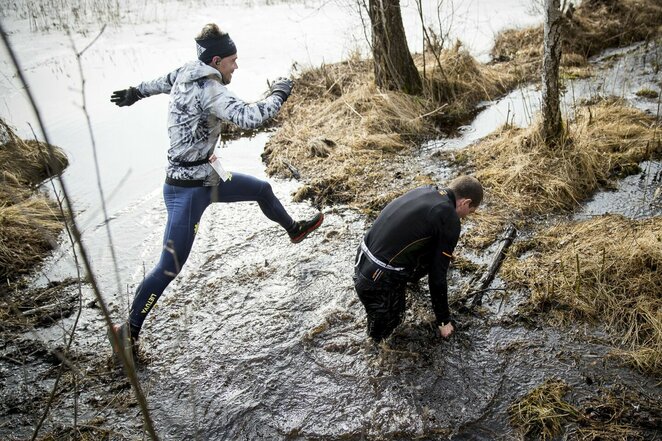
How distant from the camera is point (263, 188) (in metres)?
4.02

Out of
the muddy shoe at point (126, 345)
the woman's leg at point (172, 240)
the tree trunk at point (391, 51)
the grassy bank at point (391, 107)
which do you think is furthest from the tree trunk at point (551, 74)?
the muddy shoe at point (126, 345)

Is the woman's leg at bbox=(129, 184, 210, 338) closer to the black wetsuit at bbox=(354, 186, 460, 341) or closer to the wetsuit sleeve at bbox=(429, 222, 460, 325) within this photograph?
the black wetsuit at bbox=(354, 186, 460, 341)

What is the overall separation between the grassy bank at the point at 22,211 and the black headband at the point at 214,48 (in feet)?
5.37

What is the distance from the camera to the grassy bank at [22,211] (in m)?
4.65

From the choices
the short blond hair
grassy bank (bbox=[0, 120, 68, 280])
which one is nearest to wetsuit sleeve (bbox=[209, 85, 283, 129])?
the short blond hair

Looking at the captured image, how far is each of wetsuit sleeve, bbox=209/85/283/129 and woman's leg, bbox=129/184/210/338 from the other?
594 mm

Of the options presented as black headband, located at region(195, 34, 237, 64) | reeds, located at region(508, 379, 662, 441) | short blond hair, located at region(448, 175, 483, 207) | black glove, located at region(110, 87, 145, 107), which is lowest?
reeds, located at region(508, 379, 662, 441)

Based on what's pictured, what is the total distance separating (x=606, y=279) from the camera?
144 inches

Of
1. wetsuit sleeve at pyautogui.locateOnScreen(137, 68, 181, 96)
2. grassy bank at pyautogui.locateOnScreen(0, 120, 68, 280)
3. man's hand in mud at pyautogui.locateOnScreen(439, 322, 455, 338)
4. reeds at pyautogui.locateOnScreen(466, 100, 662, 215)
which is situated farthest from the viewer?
reeds at pyautogui.locateOnScreen(466, 100, 662, 215)

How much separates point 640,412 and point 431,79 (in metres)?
5.20

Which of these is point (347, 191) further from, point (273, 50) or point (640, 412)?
point (273, 50)

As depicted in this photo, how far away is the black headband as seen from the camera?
3246 mm

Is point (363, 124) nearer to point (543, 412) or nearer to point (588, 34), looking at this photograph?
point (543, 412)

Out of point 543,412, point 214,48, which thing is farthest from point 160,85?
point 543,412
